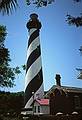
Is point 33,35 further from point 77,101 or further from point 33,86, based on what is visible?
point 77,101

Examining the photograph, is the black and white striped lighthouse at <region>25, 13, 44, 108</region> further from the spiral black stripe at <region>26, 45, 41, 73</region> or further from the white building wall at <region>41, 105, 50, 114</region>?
the white building wall at <region>41, 105, 50, 114</region>

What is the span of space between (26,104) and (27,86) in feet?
9.34

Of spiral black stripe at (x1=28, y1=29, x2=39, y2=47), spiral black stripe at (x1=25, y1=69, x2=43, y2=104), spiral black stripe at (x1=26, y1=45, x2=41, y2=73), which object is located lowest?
spiral black stripe at (x1=25, y1=69, x2=43, y2=104)

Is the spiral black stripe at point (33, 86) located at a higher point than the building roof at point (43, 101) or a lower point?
higher

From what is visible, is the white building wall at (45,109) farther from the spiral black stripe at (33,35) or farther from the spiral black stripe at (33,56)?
the spiral black stripe at (33,35)

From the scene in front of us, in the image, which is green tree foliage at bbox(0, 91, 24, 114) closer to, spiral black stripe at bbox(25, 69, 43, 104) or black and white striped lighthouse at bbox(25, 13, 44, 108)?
spiral black stripe at bbox(25, 69, 43, 104)

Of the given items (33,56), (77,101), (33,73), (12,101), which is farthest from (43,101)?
(12,101)

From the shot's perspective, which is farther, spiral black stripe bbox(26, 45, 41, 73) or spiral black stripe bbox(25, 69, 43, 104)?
spiral black stripe bbox(26, 45, 41, 73)

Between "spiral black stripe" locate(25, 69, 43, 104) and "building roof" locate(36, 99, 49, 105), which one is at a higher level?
"spiral black stripe" locate(25, 69, 43, 104)

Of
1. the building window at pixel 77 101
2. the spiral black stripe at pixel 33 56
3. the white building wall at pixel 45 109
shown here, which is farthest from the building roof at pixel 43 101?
the spiral black stripe at pixel 33 56

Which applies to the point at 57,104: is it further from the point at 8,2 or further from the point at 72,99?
the point at 8,2

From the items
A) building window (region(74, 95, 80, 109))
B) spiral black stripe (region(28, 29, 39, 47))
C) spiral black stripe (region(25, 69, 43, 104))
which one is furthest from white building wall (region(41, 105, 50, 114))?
spiral black stripe (region(28, 29, 39, 47))

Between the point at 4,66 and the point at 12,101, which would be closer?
the point at 4,66

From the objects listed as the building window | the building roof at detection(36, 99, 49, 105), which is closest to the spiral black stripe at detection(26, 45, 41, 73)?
the building roof at detection(36, 99, 49, 105)
